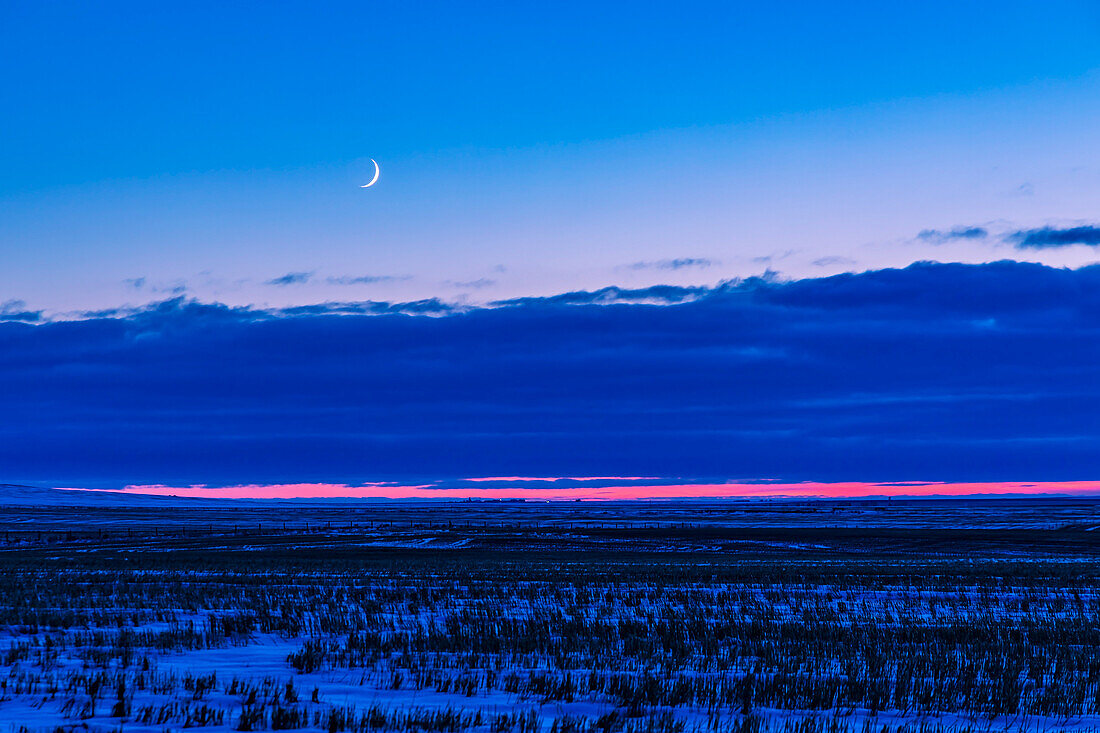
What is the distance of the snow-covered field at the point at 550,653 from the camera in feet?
32.9

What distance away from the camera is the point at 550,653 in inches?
543

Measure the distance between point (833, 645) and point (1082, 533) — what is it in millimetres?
70092

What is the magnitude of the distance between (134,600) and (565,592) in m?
9.21

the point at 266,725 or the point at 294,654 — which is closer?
the point at 266,725

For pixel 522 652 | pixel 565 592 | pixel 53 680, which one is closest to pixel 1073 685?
pixel 522 652

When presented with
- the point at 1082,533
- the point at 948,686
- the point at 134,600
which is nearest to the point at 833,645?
the point at 948,686

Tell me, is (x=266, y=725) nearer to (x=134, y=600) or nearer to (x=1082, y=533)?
(x=134, y=600)

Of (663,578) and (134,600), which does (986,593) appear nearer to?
(663,578)

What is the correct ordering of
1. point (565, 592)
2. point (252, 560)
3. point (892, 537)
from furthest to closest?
1. point (892, 537)
2. point (252, 560)
3. point (565, 592)

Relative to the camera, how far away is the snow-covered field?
1003cm

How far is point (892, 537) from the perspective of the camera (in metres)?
70.8

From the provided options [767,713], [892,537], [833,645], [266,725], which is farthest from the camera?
[892,537]

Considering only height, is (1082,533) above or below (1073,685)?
below

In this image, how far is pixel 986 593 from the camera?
2366cm
